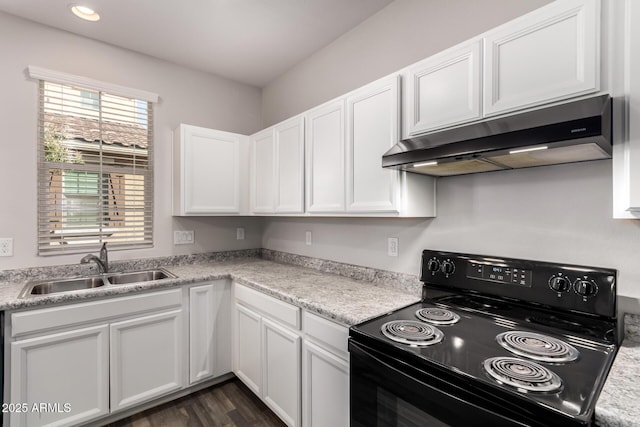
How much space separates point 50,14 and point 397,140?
2481 millimetres

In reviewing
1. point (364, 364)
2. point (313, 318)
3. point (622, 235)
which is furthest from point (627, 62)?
point (313, 318)

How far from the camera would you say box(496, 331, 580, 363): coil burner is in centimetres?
103

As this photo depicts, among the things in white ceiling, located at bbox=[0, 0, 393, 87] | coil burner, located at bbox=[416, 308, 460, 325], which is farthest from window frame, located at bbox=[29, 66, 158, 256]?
coil burner, located at bbox=[416, 308, 460, 325]

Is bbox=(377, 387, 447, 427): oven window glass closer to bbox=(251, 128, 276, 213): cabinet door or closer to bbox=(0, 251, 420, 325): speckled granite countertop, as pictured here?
bbox=(0, 251, 420, 325): speckled granite countertop

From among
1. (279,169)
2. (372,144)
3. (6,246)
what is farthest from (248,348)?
(6,246)

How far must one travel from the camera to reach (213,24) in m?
2.25

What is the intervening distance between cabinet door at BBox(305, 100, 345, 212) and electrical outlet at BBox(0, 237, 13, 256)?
6.63 ft

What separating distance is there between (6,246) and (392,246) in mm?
2571

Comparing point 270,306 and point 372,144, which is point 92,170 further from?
point 372,144

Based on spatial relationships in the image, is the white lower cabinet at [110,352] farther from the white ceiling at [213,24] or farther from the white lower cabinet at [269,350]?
the white ceiling at [213,24]

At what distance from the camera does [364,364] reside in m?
1.25

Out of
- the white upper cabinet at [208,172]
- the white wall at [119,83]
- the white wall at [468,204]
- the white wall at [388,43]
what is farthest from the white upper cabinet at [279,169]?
the white wall at [119,83]

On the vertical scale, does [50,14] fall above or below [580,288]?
above

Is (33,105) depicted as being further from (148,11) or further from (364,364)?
(364,364)
